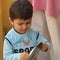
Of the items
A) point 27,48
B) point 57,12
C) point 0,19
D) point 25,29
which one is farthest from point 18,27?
point 0,19

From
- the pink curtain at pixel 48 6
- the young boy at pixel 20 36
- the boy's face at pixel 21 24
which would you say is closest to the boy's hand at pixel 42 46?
the young boy at pixel 20 36

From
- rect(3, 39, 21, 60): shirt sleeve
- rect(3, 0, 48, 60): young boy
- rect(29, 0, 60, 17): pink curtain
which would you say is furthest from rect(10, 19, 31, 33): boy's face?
rect(29, 0, 60, 17): pink curtain

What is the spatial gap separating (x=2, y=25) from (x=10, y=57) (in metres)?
0.65

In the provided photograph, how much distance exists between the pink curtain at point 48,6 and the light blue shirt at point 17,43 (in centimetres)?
25

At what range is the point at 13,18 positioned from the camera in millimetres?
1311

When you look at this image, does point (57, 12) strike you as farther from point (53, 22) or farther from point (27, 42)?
point (27, 42)

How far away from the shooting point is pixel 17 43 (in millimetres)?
1361

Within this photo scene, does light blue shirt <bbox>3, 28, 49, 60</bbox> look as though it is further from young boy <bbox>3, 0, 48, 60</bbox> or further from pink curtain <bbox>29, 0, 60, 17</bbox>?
pink curtain <bbox>29, 0, 60, 17</bbox>

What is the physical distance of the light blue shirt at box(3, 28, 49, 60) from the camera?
1328 mm

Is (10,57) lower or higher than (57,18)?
lower

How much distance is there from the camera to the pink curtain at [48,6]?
1.57 meters

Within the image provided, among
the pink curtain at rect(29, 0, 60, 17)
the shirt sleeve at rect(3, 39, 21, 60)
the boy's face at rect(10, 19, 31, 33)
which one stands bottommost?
the shirt sleeve at rect(3, 39, 21, 60)

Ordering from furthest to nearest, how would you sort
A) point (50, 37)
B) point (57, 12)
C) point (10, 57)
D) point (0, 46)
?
1. point (0, 46)
2. point (50, 37)
3. point (57, 12)
4. point (10, 57)

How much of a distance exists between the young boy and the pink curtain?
246 mm
